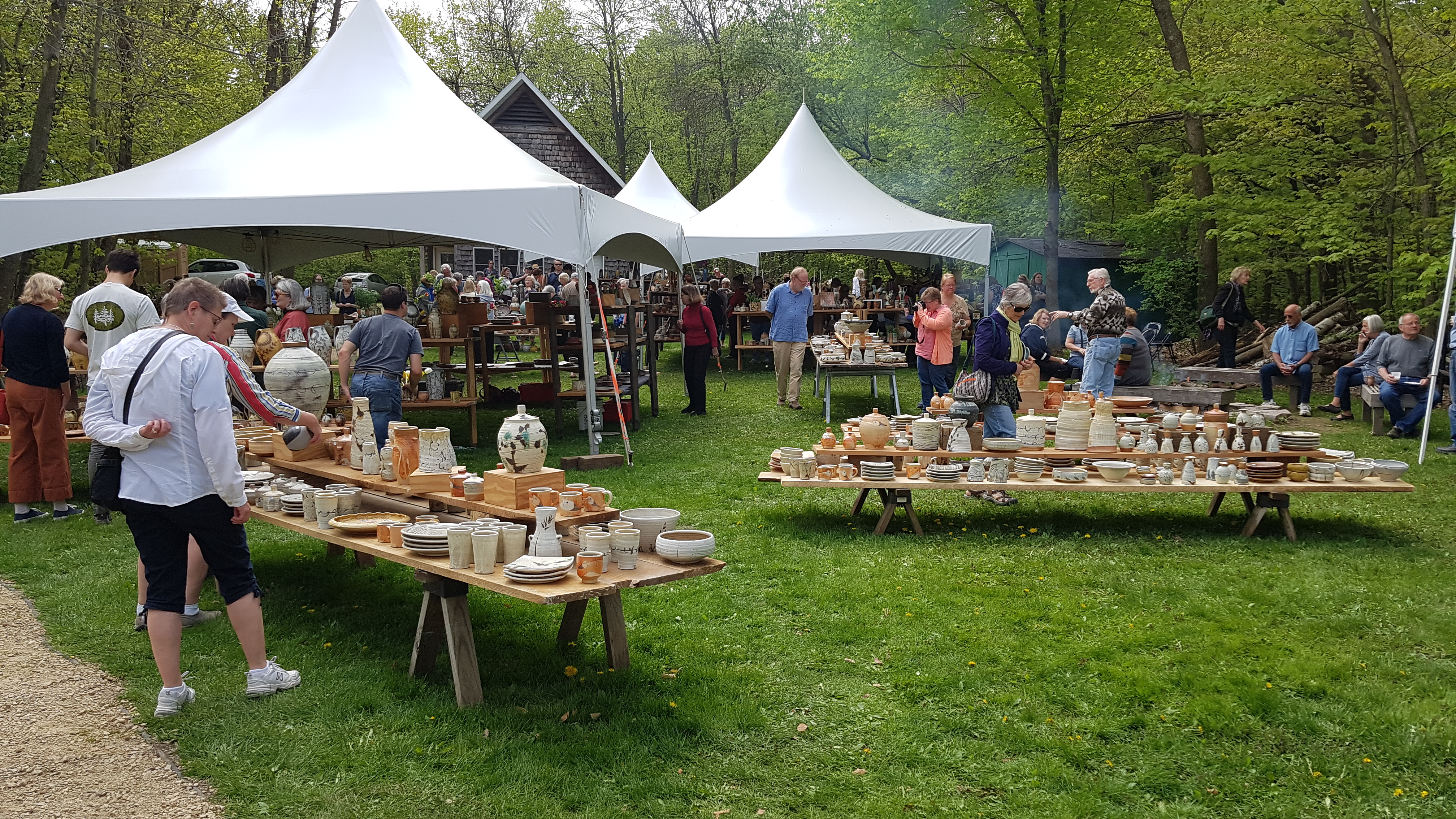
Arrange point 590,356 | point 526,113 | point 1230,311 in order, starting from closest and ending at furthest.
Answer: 1. point 590,356
2. point 1230,311
3. point 526,113

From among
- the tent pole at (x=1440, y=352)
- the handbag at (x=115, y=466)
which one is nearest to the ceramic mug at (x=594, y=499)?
the handbag at (x=115, y=466)

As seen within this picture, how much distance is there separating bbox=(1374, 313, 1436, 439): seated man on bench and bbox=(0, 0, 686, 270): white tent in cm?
752

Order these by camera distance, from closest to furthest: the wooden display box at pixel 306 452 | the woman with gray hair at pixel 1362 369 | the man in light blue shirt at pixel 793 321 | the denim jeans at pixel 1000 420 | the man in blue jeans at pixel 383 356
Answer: the wooden display box at pixel 306 452, the denim jeans at pixel 1000 420, the man in blue jeans at pixel 383 356, the woman with gray hair at pixel 1362 369, the man in light blue shirt at pixel 793 321

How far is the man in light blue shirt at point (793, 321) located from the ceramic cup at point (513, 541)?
8.03 metres

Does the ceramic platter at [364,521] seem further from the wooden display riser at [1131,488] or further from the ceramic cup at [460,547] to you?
the wooden display riser at [1131,488]

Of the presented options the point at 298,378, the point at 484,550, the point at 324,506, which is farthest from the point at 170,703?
the point at 298,378

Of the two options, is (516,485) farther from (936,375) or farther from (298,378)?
(936,375)

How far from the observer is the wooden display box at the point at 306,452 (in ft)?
18.2

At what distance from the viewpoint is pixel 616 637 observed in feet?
13.5

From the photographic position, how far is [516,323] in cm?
1095

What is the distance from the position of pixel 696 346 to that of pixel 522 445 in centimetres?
718

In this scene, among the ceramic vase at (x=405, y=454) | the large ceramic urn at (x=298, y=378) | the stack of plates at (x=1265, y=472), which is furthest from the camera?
the stack of plates at (x=1265, y=472)

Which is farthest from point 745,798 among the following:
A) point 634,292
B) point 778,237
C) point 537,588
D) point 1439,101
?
point 1439,101

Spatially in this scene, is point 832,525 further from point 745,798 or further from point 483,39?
point 483,39
